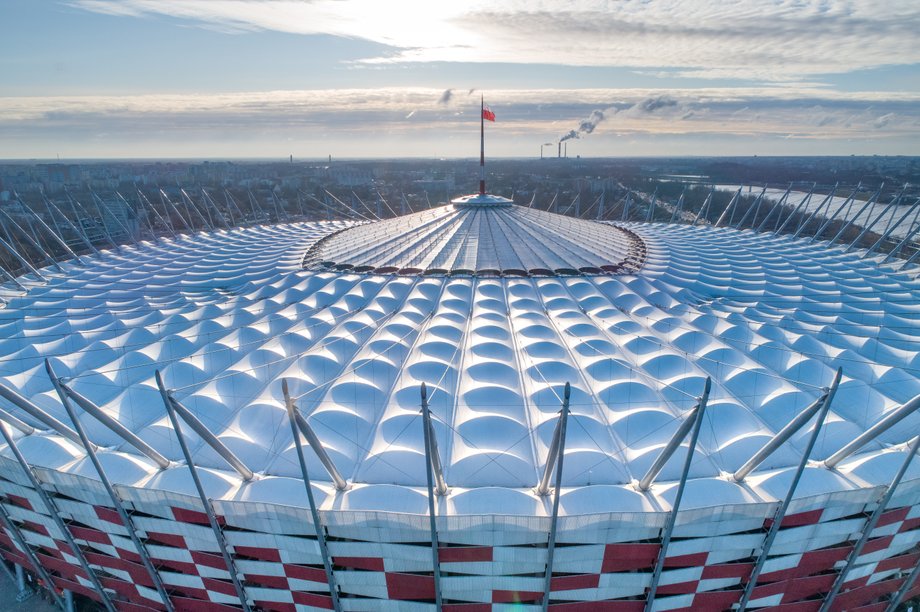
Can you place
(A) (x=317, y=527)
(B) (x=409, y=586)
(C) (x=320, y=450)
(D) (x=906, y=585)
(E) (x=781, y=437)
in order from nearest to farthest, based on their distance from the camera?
1. (E) (x=781, y=437)
2. (C) (x=320, y=450)
3. (A) (x=317, y=527)
4. (B) (x=409, y=586)
5. (D) (x=906, y=585)

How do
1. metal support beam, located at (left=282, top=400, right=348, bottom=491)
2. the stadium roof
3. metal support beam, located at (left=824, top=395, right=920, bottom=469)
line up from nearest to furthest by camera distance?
metal support beam, located at (left=282, top=400, right=348, bottom=491) → metal support beam, located at (left=824, top=395, right=920, bottom=469) → the stadium roof

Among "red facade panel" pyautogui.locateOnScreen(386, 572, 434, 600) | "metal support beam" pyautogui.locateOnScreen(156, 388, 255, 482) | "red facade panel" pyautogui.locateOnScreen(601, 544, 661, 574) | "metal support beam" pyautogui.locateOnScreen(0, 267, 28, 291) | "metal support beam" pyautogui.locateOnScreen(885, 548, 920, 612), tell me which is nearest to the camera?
"metal support beam" pyautogui.locateOnScreen(156, 388, 255, 482)

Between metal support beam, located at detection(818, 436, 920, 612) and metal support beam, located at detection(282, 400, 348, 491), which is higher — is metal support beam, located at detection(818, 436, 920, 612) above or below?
below

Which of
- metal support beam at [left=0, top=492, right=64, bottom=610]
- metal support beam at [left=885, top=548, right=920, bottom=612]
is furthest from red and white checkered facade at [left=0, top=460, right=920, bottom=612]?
metal support beam at [left=0, top=492, right=64, bottom=610]

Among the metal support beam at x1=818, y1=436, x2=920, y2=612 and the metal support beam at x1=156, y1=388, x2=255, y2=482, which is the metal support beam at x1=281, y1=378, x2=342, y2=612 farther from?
the metal support beam at x1=818, y1=436, x2=920, y2=612

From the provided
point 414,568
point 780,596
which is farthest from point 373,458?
point 780,596

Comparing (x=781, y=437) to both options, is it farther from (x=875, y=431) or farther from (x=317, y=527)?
(x=317, y=527)

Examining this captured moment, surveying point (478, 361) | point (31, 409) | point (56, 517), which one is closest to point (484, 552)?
point (478, 361)

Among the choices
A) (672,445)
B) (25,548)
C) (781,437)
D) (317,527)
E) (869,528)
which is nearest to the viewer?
(672,445)
